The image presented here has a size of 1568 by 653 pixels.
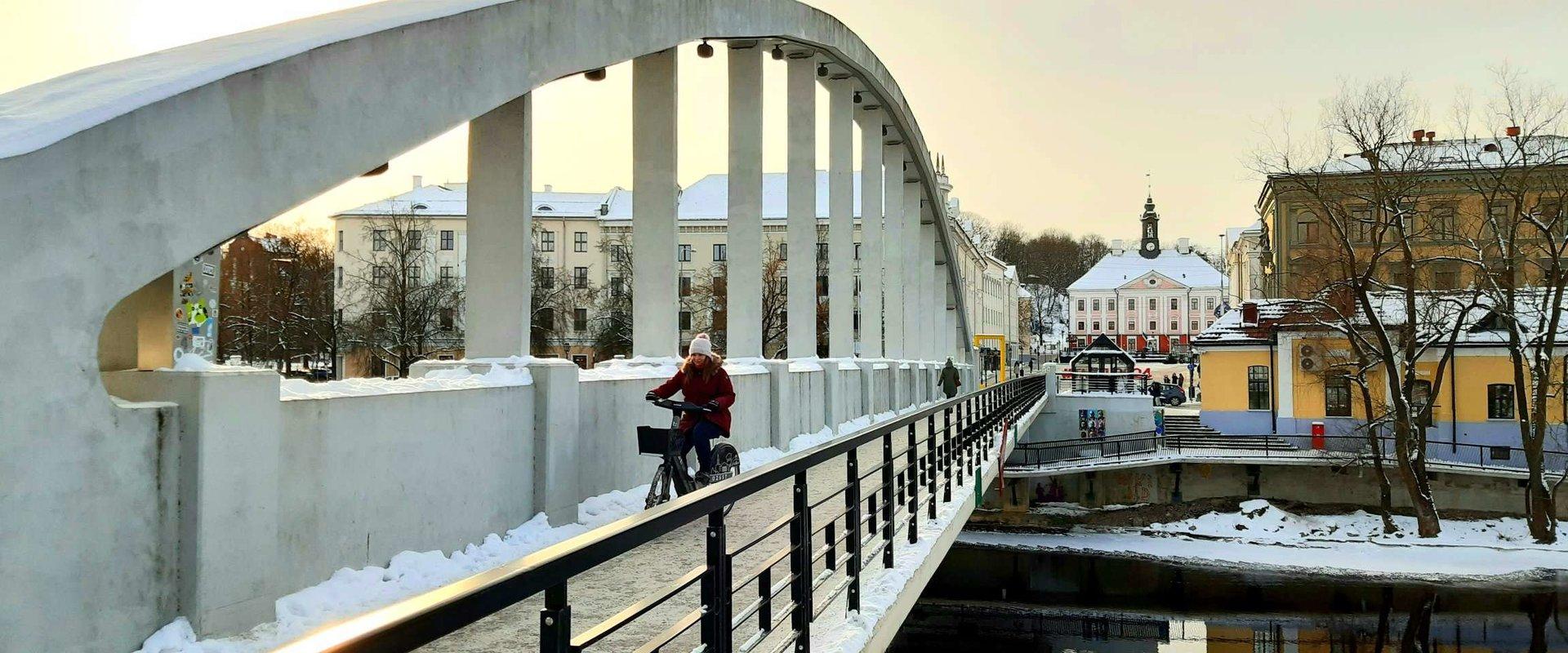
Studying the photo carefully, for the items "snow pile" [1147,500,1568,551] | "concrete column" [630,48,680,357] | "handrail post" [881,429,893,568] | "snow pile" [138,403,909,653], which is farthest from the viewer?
"snow pile" [1147,500,1568,551]

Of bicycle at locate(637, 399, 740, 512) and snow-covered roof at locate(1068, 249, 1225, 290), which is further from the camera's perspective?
snow-covered roof at locate(1068, 249, 1225, 290)

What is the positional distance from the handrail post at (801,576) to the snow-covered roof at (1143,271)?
377 ft

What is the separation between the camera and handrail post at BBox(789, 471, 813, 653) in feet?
16.1

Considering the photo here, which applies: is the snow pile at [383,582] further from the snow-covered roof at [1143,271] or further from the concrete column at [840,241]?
the snow-covered roof at [1143,271]

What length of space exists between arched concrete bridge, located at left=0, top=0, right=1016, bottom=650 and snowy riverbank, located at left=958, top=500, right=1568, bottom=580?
2743 cm

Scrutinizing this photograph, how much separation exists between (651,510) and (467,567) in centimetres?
395

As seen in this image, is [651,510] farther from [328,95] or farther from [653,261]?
[653,261]

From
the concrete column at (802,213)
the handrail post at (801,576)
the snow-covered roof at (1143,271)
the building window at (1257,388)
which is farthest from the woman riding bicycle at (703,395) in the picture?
the snow-covered roof at (1143,271)

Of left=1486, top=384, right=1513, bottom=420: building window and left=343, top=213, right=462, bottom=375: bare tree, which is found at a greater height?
left=343, top=213, right=462, bottom=375: bare tree

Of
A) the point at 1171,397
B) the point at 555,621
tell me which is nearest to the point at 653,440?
the point at 555,621

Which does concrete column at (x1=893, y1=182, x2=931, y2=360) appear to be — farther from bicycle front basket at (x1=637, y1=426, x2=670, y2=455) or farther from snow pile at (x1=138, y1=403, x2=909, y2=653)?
snow pile at (x1=138, y1=403, x2=909, y2=653)

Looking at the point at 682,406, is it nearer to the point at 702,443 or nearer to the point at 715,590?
the point at 702,443

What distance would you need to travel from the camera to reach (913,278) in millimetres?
30562

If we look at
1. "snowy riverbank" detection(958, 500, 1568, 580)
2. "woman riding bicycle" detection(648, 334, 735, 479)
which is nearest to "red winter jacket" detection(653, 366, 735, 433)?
"woman riding bicycle" detection(648, 334, 735, 479)
